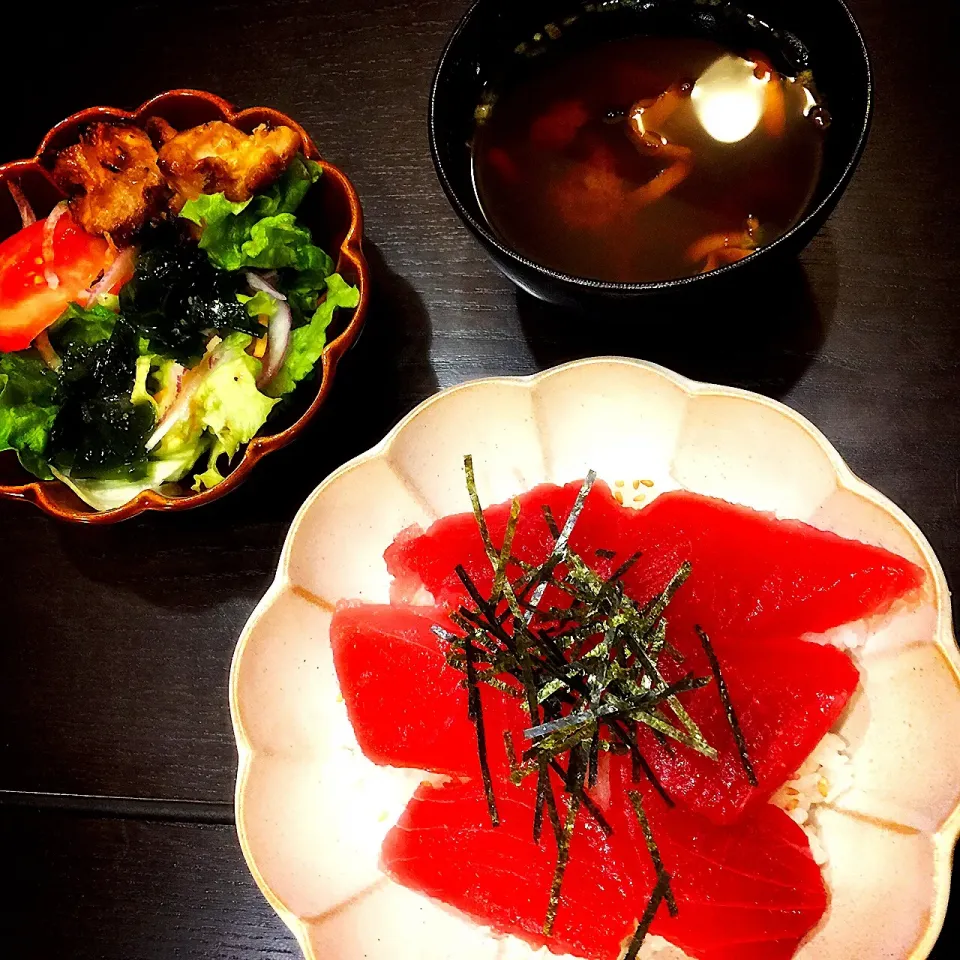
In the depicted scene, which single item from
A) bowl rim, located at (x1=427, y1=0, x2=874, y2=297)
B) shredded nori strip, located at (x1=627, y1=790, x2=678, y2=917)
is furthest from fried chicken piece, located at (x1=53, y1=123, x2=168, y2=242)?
shredded nori strip, located at (x1=627, y1=790, x2=678, y2=917)

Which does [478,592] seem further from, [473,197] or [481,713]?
[473,197]

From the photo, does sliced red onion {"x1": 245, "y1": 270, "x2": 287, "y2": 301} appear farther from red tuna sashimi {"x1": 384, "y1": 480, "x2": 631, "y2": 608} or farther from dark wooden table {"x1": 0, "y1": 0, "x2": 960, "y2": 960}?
red tuna sashimi {"x1": 384, "y1": 480, "x2": 631, "y2": 608}

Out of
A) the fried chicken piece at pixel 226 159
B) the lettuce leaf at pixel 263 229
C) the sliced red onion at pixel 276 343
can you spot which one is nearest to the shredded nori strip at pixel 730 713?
the sliced red onion at pixel 276 343

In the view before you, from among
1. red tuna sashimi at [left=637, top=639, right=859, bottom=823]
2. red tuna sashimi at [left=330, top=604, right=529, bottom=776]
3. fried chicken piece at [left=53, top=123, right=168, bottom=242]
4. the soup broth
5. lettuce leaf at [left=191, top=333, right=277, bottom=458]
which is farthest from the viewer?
fried chicken piece at [left=53, top=123, right=168, bottom=242]

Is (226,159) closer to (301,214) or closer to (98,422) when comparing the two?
(301,214)

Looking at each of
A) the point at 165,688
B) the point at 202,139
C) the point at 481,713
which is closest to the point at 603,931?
the point at 481,713

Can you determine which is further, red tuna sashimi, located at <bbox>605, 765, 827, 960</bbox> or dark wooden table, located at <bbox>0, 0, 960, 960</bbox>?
dark wooden table, located at <bbox>0, 0, 960, 960</bbox>
